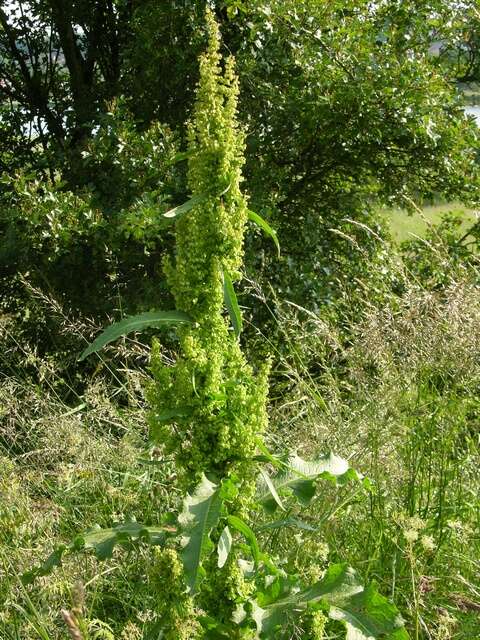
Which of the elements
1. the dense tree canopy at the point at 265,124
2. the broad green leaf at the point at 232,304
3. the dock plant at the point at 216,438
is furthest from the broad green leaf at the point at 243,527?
the dense tree canopy at the point at 265,124

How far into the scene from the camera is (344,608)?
2.35 meters

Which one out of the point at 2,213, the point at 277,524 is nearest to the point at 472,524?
the point at 277,524

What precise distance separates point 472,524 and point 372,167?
3.29 metres

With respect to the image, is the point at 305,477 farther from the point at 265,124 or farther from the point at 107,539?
the point at 265,124

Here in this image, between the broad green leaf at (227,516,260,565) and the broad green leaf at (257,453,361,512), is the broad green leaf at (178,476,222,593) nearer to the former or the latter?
the broad green leaf at (227,516,260,565)

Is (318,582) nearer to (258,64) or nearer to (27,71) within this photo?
(258,64)

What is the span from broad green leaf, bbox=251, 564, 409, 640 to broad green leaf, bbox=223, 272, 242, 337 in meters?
0.72

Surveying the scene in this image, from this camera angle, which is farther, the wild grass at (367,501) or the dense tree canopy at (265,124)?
the dense tree canopy at (265,124)

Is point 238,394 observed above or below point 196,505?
above

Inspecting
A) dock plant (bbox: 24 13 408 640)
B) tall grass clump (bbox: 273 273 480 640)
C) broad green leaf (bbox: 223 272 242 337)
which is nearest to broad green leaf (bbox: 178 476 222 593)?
dock plant (bbox: 24 13 408 640)

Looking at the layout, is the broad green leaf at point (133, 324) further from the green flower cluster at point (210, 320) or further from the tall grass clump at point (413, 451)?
the tall grass clump at point (413, 451)

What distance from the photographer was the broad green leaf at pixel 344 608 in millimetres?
2297

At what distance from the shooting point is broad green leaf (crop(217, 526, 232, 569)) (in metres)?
2.22

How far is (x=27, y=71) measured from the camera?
260 inches
